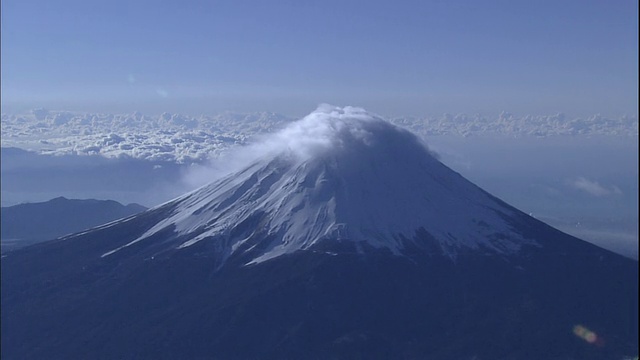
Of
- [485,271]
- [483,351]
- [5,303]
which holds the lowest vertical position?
[5,303]

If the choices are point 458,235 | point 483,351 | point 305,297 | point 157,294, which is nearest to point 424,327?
point 483,351

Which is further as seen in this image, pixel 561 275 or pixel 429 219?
pixel 429 219

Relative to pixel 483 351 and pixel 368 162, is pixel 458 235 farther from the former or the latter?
pixel 483 351
